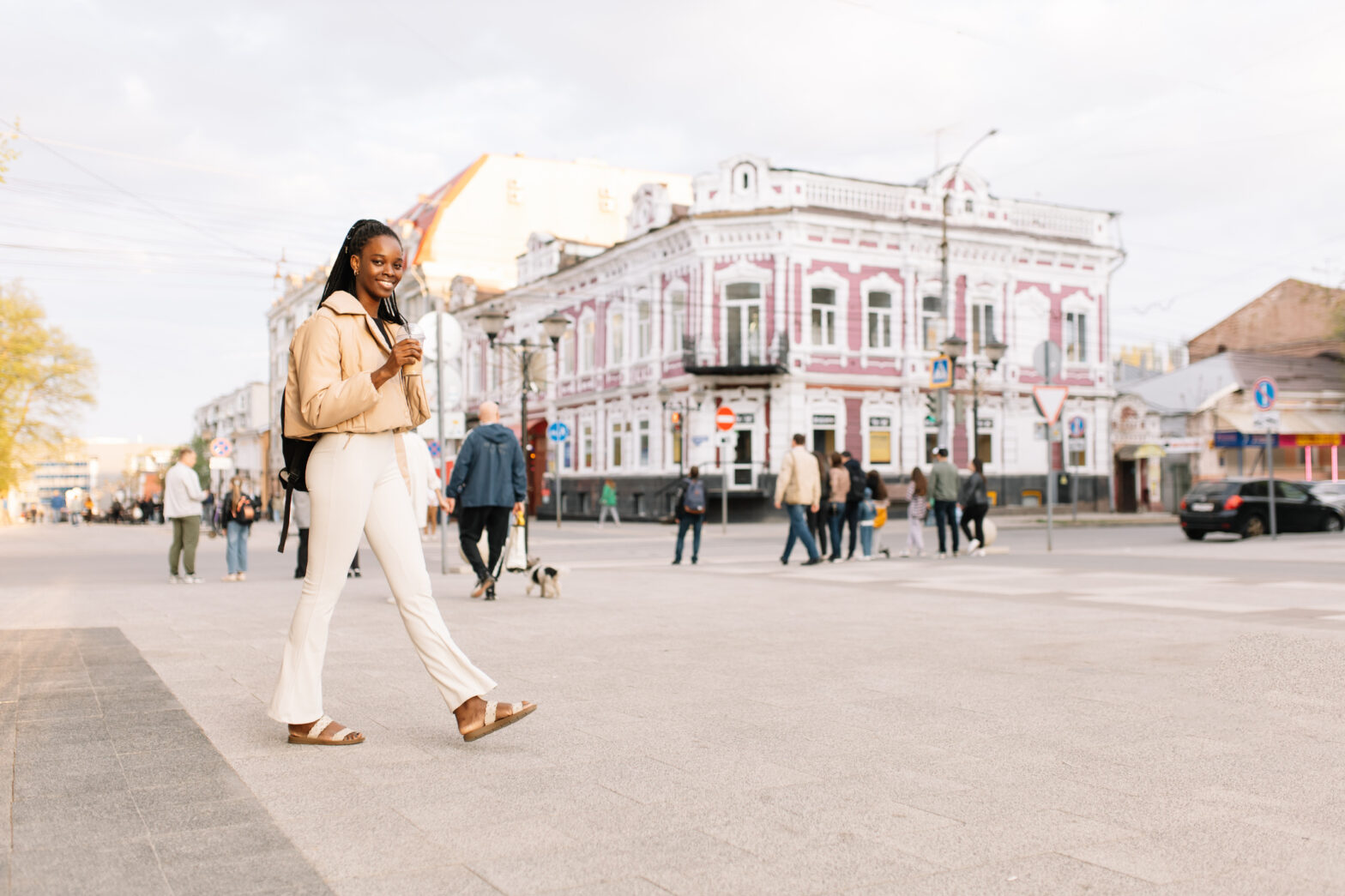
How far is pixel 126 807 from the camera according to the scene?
13.0 feet

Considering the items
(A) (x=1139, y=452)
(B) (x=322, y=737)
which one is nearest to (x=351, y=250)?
(B) (x=322, y=737)

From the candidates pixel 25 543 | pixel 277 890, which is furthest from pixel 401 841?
pixel 25 543

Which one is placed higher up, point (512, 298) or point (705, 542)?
point (512, 298)

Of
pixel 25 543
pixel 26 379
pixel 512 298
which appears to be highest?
pixel 512 298

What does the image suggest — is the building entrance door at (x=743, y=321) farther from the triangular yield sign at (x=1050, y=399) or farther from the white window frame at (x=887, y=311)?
the triangular yield sign at (x=1050, y=399)

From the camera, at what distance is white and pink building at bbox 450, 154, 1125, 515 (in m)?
38.6

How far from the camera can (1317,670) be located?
6.95 meters

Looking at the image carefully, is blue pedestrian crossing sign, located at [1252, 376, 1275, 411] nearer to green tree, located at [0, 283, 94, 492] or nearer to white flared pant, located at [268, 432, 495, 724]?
white flared pant, located at [268, 432, 495, 724]

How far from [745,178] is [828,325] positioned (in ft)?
17.8

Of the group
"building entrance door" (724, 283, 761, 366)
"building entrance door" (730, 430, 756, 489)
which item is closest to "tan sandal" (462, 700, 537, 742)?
"building entrance door" (730, 430, 756, 489)

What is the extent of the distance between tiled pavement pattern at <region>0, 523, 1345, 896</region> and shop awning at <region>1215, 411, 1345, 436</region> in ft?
128

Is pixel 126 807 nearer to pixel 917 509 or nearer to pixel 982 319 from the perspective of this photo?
pixel 917 509

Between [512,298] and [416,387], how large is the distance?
47045mm

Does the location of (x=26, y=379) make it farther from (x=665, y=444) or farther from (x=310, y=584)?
(x=310, y=584)
